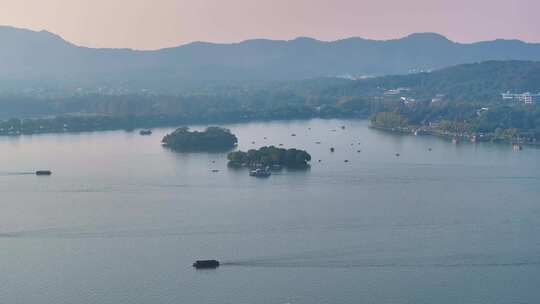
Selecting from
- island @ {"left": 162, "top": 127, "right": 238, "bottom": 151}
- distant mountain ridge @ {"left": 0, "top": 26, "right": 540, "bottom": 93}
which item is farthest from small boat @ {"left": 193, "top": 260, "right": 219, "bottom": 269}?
distant mountain ridge @ {"left": 0, "top": 26, "right": 540, "bottom": 93}

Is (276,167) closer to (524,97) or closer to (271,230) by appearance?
(271,230)

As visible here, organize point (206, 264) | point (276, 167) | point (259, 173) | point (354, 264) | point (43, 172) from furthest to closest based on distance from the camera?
point (276, 167)
point (43, 172)
point (259, 173)
point (354, 264)
point (206, 264)

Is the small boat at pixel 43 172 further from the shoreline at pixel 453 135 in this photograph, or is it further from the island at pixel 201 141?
the shoreline at pixel 453 135

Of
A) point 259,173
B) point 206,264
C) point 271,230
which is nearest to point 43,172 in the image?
point 259,173

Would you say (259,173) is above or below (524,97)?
below

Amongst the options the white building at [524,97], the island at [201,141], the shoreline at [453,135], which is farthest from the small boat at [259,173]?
the white building at [524,97]

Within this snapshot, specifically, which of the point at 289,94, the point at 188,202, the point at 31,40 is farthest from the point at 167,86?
the point at 188,202
